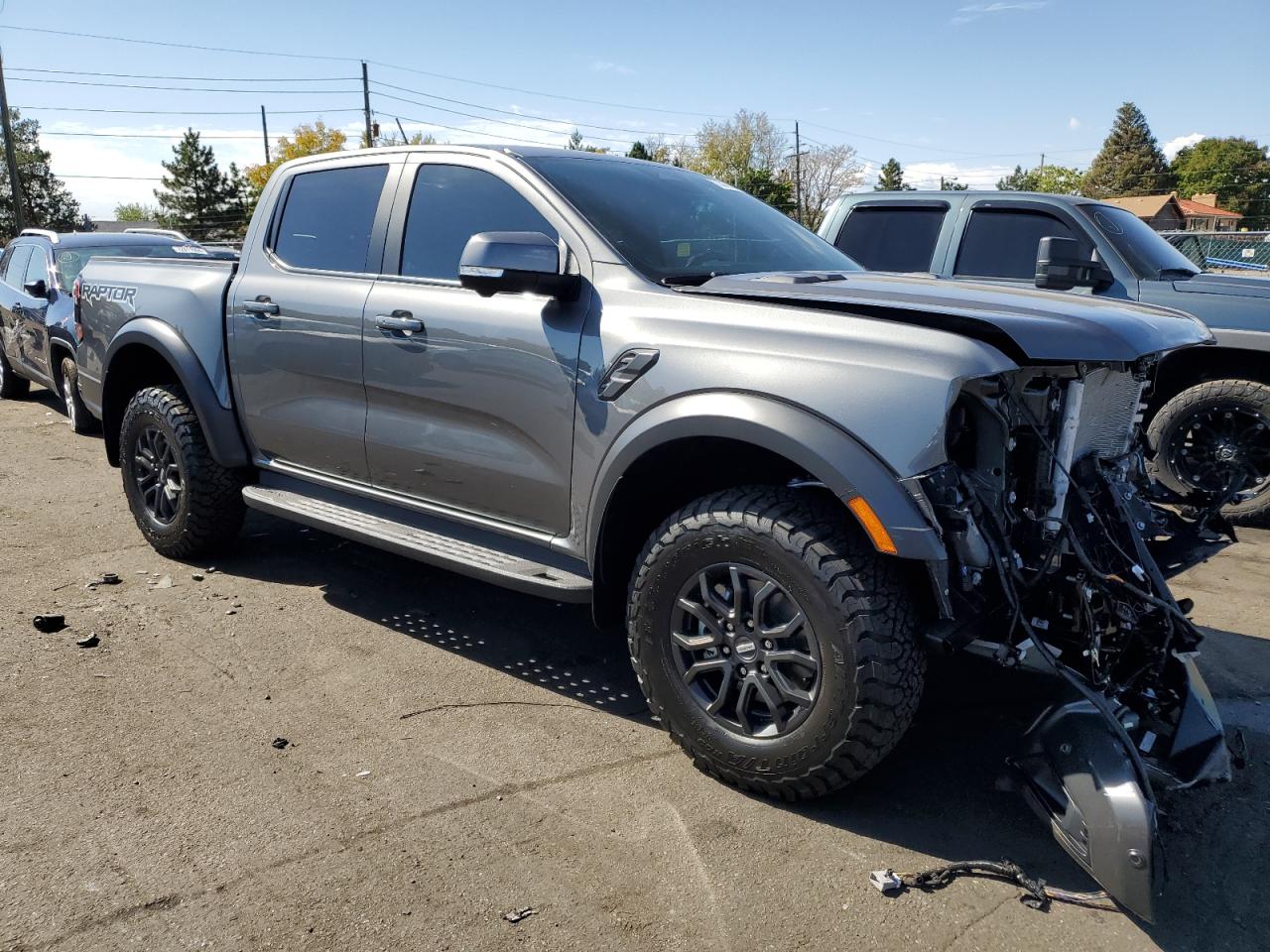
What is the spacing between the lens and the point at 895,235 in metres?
6.98

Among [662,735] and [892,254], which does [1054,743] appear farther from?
[892,254]

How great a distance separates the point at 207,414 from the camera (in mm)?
4648

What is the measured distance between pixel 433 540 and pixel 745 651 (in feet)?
4.80

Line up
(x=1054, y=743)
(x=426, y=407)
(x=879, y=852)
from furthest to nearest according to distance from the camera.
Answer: (x=426, y=407) < (x=879, y=852) < (x=1054, y=743)

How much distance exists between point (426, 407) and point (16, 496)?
4.66 meters

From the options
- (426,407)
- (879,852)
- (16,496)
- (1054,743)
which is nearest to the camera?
Result: (1054,743)

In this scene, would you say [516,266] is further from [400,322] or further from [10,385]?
[10,385]

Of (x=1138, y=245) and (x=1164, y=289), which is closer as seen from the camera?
(x=1164, y=289)

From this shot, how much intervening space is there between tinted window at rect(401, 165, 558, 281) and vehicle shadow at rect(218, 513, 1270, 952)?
64.0 inches

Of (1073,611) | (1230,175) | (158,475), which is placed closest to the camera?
(1073,611)

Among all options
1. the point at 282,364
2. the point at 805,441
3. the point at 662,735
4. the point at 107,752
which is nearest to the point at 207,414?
the point at 282,364

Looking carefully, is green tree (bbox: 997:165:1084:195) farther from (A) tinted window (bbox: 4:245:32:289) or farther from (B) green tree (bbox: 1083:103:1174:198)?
(A) tinted window (bbox: 4:245:32:289)

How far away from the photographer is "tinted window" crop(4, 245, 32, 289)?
9.76 metres

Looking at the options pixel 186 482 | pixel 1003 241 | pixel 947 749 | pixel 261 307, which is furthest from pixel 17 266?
pixel 947 749
